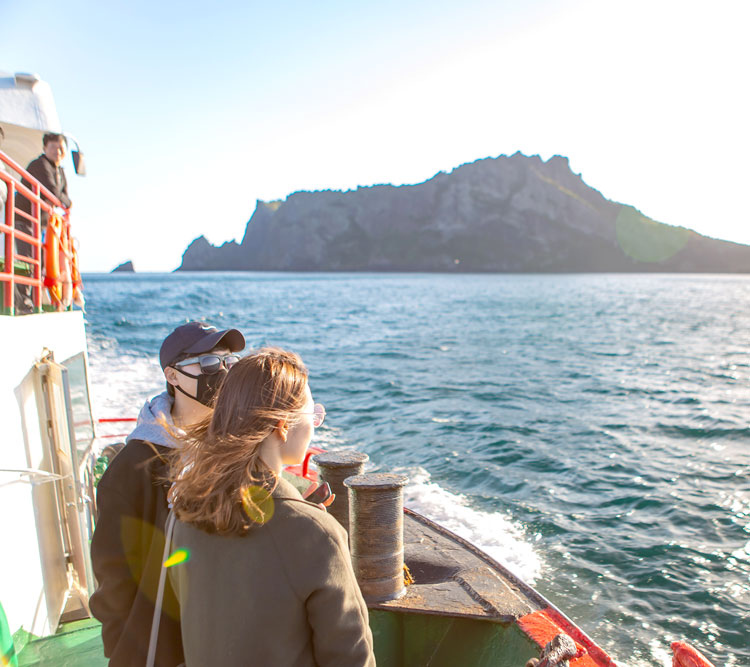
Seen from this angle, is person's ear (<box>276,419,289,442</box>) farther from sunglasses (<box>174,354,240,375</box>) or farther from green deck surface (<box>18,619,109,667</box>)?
green deck surface (<box>18,619,109,667</box>)

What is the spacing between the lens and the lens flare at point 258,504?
5.84ft

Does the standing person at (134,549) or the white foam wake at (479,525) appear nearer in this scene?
the standing person at (134,549)

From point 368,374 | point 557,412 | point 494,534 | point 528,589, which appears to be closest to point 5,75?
point 528,589

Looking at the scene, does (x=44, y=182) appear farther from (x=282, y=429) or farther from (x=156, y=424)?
(x=282, y=429)

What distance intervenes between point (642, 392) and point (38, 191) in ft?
70.1

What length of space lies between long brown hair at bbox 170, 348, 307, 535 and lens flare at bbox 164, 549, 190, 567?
0.35ft

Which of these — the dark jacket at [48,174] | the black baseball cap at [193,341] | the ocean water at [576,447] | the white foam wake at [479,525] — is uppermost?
the dark jacket at [48,174]

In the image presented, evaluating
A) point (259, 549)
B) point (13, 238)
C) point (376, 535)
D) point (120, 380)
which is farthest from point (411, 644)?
point (120, 380)

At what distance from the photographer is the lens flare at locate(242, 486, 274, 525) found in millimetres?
1780

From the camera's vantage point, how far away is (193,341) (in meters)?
2.95

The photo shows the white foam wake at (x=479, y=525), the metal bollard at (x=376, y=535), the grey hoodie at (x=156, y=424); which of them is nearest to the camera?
the grey hoodie at (x=156, y=424)

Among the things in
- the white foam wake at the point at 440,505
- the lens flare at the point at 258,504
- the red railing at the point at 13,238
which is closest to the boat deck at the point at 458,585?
the white foam wake at the point at 440,505

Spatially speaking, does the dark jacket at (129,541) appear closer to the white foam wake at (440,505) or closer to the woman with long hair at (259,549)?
the woman with long hair at (259,549)

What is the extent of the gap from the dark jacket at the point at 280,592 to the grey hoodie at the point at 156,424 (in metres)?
0.76
